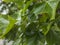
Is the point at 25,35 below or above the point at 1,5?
below

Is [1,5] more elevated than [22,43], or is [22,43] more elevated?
[1,5]

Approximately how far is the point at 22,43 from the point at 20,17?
9 cm

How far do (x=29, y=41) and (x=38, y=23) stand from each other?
0.06m

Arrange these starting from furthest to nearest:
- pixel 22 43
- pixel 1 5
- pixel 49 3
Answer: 1. pixel 1 5
2. pixel 22 43
3. pixel 49 3

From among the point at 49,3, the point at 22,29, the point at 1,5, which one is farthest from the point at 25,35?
the point at 1,5

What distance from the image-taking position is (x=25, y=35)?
476 mm

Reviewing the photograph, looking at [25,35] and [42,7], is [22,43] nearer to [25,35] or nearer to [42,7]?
[25,35]

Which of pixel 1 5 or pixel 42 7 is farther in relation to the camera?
pixel 1 5

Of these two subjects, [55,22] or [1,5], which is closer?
[55,22]

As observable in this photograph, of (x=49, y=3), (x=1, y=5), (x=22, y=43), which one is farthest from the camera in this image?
(x=1, y=5)

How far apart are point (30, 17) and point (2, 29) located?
3.2 inches

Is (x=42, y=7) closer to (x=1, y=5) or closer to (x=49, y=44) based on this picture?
(x=49, y=44)

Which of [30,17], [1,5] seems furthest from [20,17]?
[1,5]

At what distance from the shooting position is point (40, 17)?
0.50 meters
